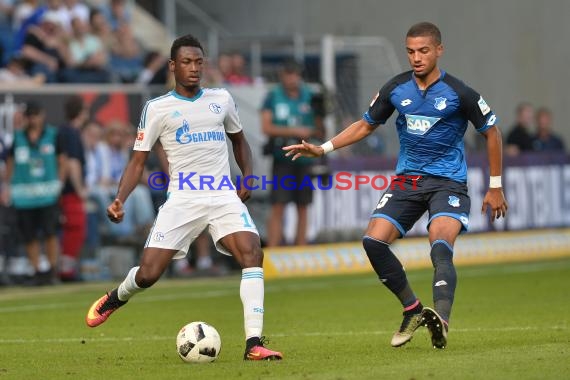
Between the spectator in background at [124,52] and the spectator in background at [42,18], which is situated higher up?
the spectator in background at [42,18]

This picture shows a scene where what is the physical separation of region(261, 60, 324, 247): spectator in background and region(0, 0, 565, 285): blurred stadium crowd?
4.00 feet

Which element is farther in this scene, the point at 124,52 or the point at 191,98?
the point at 124,52

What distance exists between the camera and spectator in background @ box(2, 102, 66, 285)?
18.2 meters

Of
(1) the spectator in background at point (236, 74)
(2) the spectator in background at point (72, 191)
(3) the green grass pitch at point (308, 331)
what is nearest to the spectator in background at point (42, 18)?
(1) the spectator in background at point (236, 74)

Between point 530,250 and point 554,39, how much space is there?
20.3 ft

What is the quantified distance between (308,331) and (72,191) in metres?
7.63

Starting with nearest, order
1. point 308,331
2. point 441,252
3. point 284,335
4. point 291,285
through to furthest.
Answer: point 441,252, point 284,335, point 308,331, point 291,285

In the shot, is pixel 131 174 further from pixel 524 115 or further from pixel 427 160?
pixel 524 115

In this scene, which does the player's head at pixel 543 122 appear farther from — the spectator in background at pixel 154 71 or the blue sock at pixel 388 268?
the blue sock at pixel 388 268

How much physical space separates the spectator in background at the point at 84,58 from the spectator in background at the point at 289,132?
10.4 feet

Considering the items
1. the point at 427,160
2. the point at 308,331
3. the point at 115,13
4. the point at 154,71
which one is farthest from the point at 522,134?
the point at 427,160

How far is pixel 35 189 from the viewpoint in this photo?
60.1 ft

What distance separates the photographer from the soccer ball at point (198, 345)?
31.1 feet

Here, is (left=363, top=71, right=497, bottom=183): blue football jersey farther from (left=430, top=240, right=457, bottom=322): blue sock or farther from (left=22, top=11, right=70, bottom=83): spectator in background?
(left=22, top=11, right=70, bottom=83): spectator in background
